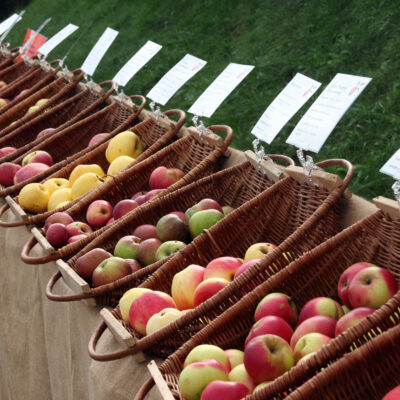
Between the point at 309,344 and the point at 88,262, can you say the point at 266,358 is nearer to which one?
the point at 309,344

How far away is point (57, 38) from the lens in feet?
12.4

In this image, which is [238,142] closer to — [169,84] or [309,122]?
[169,84]

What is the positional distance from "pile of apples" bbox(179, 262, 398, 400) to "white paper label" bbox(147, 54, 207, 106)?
4.25ft

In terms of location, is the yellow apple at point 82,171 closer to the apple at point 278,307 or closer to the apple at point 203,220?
the apple at point 203,220

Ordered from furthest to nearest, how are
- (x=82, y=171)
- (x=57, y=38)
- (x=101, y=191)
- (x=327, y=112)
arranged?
1. (x=57, y=38)
2. (x=82, y=171)
3. (x=101, y=191)
4. (x=327, y=112)

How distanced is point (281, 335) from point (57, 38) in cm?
283

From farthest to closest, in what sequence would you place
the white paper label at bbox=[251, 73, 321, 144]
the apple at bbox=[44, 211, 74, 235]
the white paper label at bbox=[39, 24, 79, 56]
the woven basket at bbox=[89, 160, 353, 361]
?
the white paper label at bbox=[39, 24, 79, 56] → the apple at bbox=[44, 211, 74, 235] → the white paper label at bbox=[251, 73, 321, 144] → the woven basket at bbox=[89, 160, 353, 361]

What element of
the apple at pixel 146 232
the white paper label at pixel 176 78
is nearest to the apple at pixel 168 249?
the apple at pixel 146 232

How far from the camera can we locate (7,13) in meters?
10.8

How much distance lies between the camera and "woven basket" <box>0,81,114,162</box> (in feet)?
11.0

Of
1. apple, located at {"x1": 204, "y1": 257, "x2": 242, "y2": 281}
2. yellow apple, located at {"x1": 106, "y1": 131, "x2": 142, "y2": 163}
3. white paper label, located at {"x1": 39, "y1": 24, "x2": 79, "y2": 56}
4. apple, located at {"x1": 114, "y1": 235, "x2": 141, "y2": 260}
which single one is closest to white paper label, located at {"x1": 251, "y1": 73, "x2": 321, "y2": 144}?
apple, located at {"x1": 204, "y1": 257, "x2": 242, "y2": 281}

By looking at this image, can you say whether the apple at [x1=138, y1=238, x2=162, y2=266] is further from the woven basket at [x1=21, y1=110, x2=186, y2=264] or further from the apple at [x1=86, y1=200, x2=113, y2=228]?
the apple at [x1=86, y1=200, x2=113, y2=228]

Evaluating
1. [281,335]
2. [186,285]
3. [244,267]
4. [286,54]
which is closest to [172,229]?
[186,285]

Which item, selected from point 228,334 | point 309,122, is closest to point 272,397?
point 228,334
